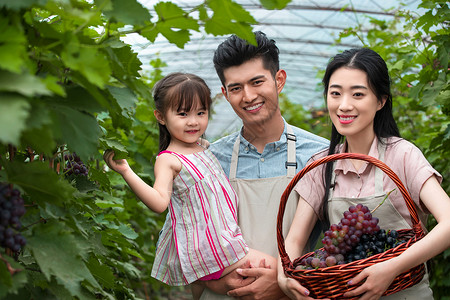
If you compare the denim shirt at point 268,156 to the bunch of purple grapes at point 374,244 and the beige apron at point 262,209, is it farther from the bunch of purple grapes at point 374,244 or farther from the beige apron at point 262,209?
the bunch of purple grapes at point 374,244

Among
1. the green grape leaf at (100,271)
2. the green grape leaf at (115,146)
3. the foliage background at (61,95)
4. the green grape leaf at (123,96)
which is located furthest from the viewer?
the green grape leaf at (115,146)

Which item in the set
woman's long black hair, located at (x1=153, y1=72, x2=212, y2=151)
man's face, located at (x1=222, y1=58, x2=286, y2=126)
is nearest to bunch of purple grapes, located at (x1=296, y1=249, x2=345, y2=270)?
man's face, located at (x1=222, y1=58, x2=286, y2=126)

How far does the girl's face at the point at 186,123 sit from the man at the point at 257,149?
216mm

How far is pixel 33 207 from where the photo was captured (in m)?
1.48

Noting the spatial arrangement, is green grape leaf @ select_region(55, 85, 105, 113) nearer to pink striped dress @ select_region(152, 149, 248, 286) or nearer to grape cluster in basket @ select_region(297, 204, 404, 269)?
grape cluster in basket @ select_region(297, 204, 404, 269)

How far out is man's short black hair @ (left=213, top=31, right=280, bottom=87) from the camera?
301 centimetres

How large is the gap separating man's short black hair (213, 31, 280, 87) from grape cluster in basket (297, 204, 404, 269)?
3.74ft

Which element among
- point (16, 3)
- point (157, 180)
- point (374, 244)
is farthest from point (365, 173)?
point (16, 3)

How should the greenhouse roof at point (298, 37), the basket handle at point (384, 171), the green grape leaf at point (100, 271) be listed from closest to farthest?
the green grape leaf at point (100, 271) < the basket handle at point (384, 171) < the greenhouse roof at point (298, 37)

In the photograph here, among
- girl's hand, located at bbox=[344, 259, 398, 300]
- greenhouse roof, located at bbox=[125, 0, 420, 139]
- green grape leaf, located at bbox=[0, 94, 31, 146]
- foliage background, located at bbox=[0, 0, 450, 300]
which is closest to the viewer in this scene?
green grape leaf, located at bbox=[0, 94, 31, 146]

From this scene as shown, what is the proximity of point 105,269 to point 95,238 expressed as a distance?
0.17 m

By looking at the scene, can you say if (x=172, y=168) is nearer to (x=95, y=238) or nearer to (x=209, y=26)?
(x=95, y=238)

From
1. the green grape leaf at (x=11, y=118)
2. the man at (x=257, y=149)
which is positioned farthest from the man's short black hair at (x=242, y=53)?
the green grape leaf at (x=11, y=118)

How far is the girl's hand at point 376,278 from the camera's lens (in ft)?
6.88
